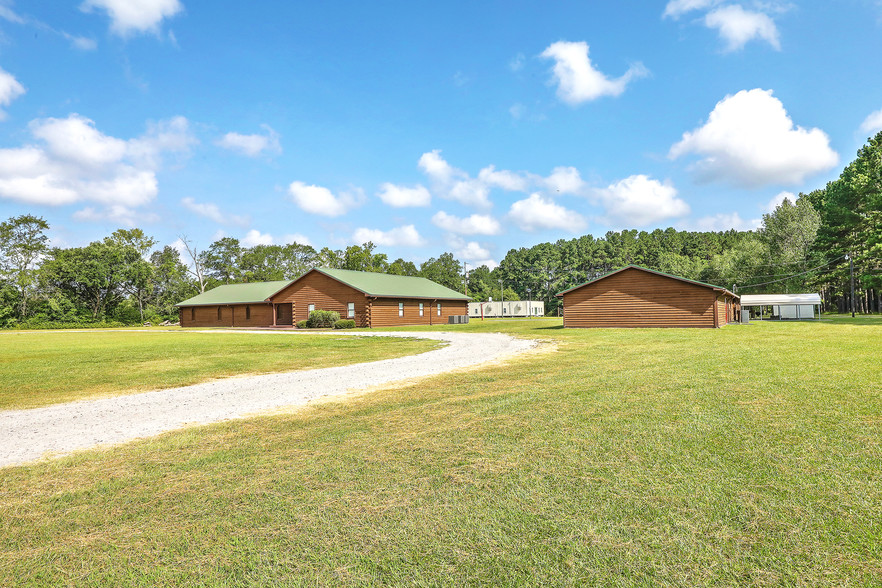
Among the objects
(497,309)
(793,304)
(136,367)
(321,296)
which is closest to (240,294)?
(321,296)

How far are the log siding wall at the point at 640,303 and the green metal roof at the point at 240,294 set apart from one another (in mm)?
29642

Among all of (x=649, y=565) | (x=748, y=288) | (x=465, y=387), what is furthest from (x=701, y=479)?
(x=748, y=288)

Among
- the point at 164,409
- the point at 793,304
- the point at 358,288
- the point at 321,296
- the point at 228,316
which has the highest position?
the point at 358,288

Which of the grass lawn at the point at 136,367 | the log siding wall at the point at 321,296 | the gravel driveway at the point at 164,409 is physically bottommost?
the gravel driveway at the point at 164,409

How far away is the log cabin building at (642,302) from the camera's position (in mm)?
30125

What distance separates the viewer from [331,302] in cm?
4169

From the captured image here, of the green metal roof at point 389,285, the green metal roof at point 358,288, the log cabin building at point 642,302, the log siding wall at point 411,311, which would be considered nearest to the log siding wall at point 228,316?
the green metal roof at point 358,288

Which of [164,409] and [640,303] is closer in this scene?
[164,409]

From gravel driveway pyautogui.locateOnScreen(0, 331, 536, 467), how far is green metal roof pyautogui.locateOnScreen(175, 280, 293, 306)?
39.5 metres

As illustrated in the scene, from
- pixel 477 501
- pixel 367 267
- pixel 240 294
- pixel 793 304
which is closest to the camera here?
pixel 477 501

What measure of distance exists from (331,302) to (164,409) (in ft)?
113

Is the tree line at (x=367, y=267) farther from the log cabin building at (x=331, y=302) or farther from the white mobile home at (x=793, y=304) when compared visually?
the log cabin building at (x=331, y=302)

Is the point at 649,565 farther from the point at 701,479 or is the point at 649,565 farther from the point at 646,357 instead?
the point at 646,357

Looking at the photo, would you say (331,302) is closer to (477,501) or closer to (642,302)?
(642,302)
